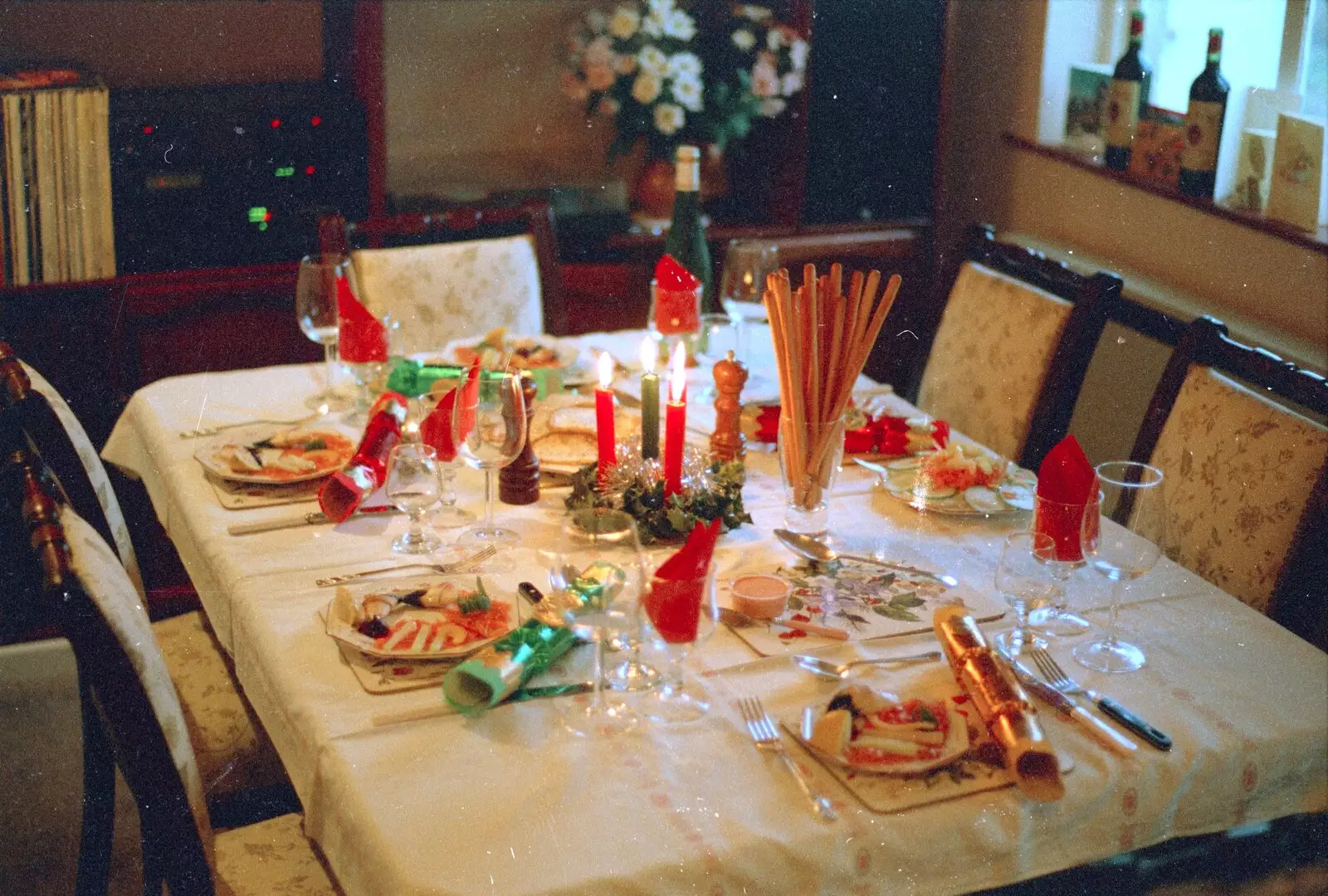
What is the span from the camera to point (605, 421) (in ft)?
5.75

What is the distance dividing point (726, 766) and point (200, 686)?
94 centimetres

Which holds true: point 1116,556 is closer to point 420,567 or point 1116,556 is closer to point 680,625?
point 680,625

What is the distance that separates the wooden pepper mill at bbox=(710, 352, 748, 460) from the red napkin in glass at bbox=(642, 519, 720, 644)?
1.94 ft

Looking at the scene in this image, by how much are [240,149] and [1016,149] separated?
1900mm

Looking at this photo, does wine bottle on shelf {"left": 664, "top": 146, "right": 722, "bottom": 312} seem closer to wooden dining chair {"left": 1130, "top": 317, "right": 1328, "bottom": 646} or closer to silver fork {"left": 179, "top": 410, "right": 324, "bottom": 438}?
silver fork {"left": 179, "top": 410, "right": 324, "bottom": 438}

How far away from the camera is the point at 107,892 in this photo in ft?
5.11

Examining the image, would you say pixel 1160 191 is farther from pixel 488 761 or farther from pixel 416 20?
pixel 488 761

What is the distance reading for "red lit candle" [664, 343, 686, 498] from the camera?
1704 mm

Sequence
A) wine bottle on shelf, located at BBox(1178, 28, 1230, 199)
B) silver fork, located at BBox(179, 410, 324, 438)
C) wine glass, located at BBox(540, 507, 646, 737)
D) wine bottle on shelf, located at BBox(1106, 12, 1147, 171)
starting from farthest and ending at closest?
wine bottle on shelf, located at BBox(1106, 12, 1147, 171) < wine bottle on shelf, located at BBox(1178, 28, 1230, 199) < silver fork, located at BBox(179, 410, 324, 438) < wine glass, located at BBox(540, 507, 646, 737)

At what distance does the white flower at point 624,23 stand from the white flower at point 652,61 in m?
0.05

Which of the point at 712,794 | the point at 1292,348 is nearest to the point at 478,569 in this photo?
the point at 712,794

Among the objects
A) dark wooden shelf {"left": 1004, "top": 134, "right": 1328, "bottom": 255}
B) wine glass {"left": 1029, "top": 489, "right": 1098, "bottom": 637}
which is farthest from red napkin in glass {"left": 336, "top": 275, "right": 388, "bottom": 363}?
dark wooden shelf {"left": 1004, "top": 134, "right": 1328, "bottom": 255}

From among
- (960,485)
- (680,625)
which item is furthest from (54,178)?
(680,625)

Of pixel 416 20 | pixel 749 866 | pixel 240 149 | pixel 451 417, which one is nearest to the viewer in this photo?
pixel 749 866
